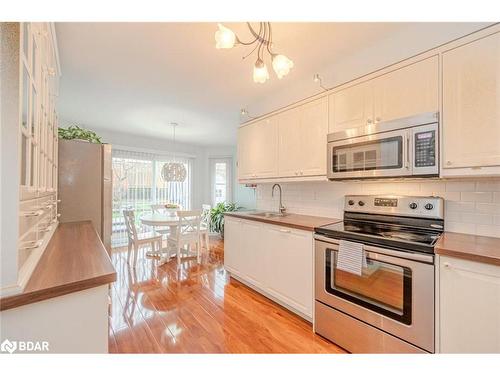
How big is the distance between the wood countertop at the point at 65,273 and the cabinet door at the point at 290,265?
150cm

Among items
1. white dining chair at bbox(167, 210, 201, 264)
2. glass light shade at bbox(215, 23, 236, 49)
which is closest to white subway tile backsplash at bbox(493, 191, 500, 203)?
glass light shade at bbox(215, 23, 236, 49)

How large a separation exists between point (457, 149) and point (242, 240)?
7.06ft

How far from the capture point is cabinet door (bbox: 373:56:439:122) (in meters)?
1.52

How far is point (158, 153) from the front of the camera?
538cm

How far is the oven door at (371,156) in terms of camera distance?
1.62 meters

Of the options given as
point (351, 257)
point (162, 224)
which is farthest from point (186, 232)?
point (351, 257)

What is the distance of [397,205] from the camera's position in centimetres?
187

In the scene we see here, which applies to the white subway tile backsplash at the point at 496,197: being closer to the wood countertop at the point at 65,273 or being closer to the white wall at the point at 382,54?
the white wall at the point at 382,54

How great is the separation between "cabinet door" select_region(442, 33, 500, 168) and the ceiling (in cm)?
61

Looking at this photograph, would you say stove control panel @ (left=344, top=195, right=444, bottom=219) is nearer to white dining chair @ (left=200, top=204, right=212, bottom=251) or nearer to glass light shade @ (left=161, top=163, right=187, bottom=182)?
white dining chair @ (left=200, top=204, right=212, bottom=251)

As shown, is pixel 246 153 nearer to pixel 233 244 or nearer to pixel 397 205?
pixel 233 244

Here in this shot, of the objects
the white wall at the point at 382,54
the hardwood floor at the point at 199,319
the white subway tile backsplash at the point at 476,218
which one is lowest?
the hardwood floor at the point at 199,319

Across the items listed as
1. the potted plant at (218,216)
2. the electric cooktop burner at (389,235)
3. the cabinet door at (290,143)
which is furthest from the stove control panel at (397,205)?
the potted plant at (218,216)

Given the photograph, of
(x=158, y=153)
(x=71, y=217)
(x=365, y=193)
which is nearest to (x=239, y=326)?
(x=365, y=193)
